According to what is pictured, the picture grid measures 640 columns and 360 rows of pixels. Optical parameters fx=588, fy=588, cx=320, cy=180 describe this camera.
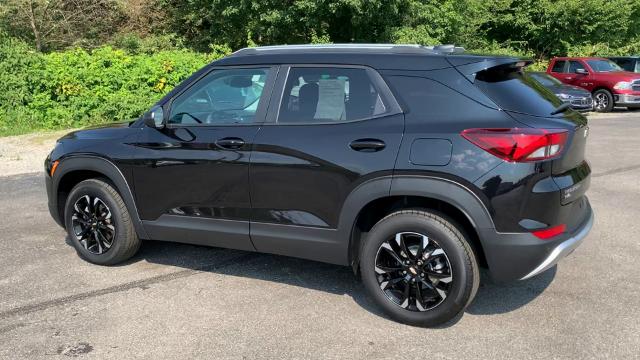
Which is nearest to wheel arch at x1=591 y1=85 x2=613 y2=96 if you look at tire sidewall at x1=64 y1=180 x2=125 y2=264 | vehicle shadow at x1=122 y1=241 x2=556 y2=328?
vehicle shadow at x1=122 y1=241 x2=556 y2=328

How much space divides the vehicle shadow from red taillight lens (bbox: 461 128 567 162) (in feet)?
3.84

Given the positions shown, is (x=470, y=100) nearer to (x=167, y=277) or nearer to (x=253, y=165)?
(x=253, y=165)

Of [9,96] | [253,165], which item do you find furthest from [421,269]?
[9,96]

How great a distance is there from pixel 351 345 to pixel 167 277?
1829 mm

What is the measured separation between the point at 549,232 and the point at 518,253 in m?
0.23

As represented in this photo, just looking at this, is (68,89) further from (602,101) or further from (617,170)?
(602,101)

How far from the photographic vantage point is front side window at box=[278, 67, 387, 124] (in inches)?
152

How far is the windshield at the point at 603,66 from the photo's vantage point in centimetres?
1888

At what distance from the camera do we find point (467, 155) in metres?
3.47

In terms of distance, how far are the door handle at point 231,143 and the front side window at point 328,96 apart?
328 mm

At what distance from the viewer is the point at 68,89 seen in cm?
1272

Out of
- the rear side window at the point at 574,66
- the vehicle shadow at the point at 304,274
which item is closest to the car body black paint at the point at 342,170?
the vehicle shadow at the point at 304,274

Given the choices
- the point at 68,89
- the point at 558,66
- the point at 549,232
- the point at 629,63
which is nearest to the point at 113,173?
the point at 549,232

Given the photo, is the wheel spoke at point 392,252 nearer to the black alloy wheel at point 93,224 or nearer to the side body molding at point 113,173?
the side body molding at point 113,173
